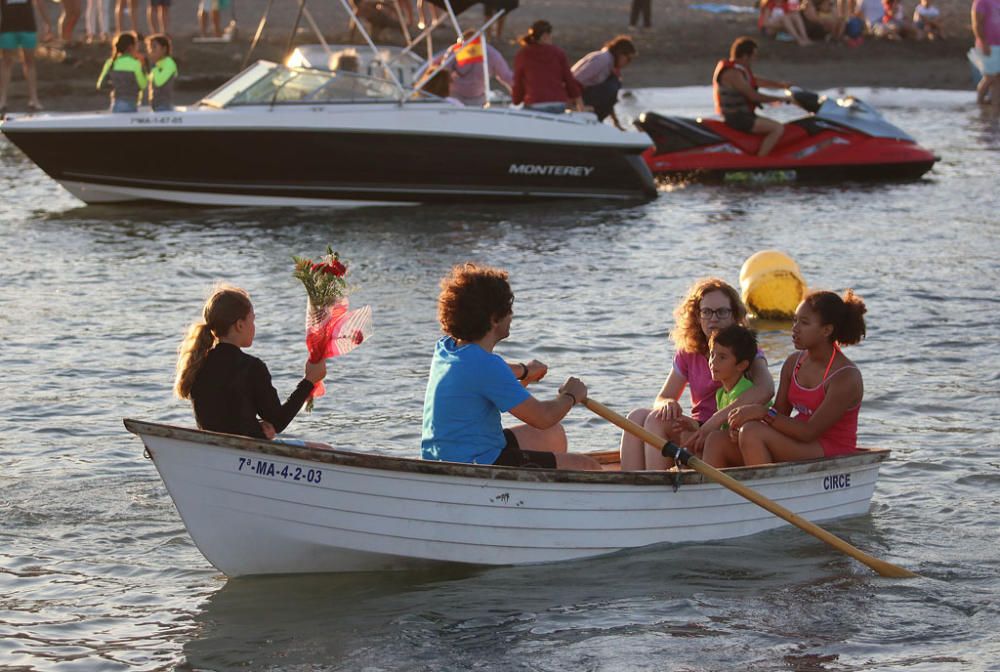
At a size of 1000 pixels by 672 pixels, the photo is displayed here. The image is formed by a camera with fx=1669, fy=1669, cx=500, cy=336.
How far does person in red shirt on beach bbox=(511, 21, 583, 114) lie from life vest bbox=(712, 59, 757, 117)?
162 cm

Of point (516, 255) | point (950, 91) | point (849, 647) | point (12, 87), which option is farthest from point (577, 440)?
point (950, 91)

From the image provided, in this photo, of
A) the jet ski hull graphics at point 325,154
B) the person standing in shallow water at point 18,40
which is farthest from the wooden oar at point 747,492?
the person standing in shallow water at point 18,40

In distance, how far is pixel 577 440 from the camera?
938 cm

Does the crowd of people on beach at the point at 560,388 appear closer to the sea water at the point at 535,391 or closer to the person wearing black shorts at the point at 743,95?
the sea water at the point at 535,391

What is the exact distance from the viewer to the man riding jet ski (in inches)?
753

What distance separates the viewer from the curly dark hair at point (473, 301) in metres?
6.69

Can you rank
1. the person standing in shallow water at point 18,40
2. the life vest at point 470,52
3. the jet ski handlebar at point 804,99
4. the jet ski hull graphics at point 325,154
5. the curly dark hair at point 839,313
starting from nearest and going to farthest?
the curly dark hair at point 839,313, the jet ski hull graphics at point 325,154, the life vest at point 470,52, the jet ski handlebar at point 804,99, the person standing in shallow water at point 18,40

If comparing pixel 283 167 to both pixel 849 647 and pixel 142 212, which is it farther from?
pixel 849 647

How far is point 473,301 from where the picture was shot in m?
6.69

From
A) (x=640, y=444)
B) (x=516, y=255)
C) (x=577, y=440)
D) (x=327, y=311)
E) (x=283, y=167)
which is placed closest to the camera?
(x=327, y=311)

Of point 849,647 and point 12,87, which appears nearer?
point 849,647

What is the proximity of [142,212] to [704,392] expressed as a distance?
10651 millimetres

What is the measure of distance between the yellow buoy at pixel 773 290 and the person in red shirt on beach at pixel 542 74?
5949mm

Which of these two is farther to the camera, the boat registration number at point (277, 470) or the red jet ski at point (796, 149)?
the red jet ski at point (796, 149)
